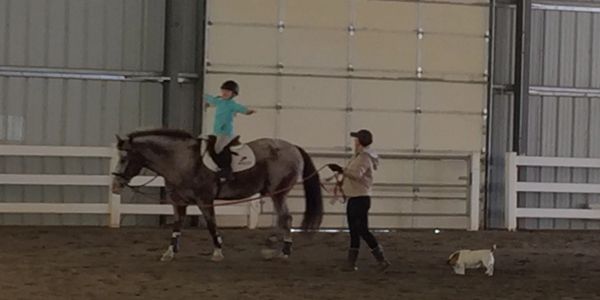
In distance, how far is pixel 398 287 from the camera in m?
9.95

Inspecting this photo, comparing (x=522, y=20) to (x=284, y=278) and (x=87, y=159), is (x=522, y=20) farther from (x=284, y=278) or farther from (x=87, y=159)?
(x=284, y=278)

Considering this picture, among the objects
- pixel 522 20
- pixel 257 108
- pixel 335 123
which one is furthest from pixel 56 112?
pixel 522 20

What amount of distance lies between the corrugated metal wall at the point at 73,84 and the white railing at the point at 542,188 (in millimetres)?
6060

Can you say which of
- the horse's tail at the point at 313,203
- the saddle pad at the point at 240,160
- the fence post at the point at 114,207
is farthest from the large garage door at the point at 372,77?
the horse's tail at the point at 313,203

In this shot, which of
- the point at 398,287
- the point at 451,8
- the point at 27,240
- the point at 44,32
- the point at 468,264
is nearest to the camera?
the point at 398,287

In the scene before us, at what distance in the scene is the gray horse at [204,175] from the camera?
450 inches

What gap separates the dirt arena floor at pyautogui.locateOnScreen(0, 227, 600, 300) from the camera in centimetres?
932

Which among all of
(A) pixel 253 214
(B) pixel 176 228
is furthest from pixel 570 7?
(B) pixel 176 228

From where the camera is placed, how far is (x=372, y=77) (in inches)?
705

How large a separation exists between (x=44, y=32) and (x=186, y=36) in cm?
228

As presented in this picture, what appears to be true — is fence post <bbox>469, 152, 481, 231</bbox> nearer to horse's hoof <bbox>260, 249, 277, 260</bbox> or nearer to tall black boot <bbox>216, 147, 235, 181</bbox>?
horse's hoof <bbox>260, 249, 277, 260</bbox>

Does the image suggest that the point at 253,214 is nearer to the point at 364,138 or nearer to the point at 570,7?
the point at 364,138

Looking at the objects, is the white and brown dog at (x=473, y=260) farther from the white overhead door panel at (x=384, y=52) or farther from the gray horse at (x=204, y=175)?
the white overhead door panel at (x=384, y=52)

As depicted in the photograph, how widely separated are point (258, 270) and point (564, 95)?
9931 mm
